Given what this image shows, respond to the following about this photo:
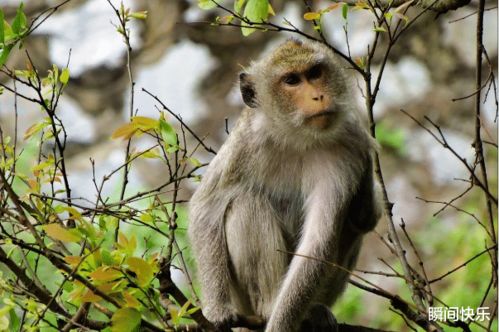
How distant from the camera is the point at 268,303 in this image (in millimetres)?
6590

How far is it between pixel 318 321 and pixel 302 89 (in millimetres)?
1870

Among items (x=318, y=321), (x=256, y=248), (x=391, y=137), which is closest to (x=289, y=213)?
(x=256, y=248)

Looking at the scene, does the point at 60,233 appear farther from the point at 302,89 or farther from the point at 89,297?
the point at 302,89

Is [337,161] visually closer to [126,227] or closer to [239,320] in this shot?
[239,320]

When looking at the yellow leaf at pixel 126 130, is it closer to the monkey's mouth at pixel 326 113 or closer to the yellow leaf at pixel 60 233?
the yellow leaf at pixel 60 233

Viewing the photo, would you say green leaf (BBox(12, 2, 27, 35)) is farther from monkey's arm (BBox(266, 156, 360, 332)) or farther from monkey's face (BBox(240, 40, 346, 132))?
monkey's arm (BBox(266, 156, 360, 332))

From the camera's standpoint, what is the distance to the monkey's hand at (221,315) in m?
6.02

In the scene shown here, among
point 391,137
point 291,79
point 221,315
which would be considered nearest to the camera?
point 221,315

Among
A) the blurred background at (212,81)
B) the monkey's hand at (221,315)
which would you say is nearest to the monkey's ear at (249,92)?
the monkey's hand at (221,315)

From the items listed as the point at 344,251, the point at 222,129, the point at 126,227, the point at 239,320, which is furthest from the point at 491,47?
the point at 239,320

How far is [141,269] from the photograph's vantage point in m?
3.94

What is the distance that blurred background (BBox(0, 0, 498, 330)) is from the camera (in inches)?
704

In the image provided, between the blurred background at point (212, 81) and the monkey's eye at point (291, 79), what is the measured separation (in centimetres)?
1117

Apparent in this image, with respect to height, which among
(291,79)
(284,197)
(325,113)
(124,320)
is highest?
(291,79)
